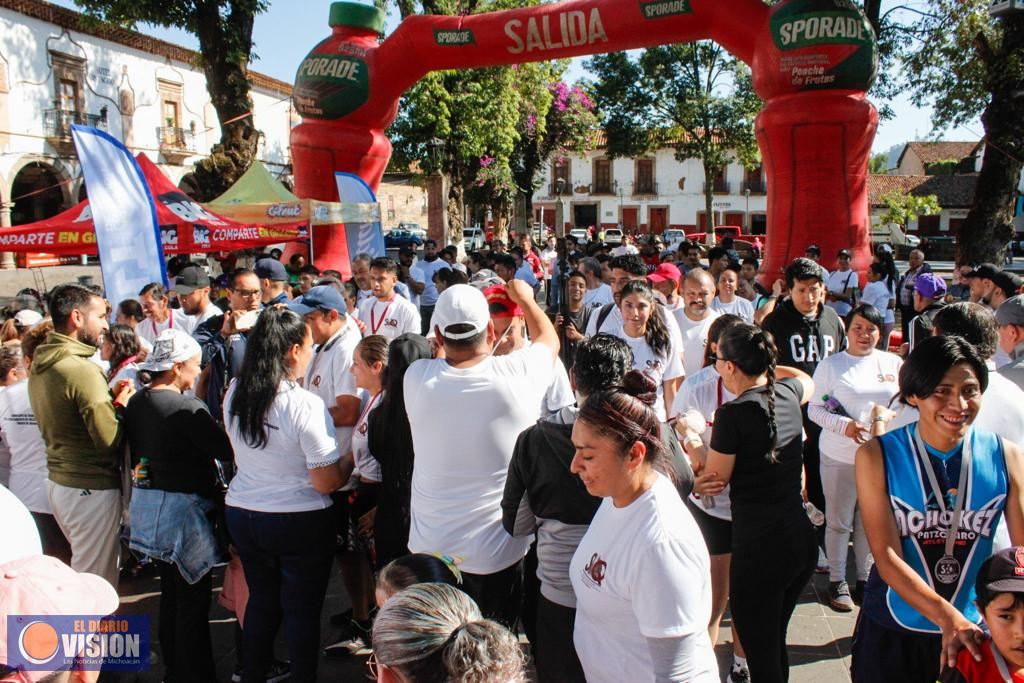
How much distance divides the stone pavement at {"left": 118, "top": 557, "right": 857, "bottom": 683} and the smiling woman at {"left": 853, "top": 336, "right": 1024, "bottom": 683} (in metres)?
1.30

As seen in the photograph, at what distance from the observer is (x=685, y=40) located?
1050 centimetres

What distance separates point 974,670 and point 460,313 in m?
1.78

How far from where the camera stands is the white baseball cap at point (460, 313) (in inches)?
103

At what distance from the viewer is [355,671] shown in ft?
11.4

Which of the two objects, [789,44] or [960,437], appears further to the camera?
[789,44]

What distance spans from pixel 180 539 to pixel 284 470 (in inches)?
24.7

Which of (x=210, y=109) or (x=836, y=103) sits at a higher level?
(x=210, y=109)

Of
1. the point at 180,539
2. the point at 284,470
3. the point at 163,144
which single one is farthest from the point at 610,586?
the point at 163,144

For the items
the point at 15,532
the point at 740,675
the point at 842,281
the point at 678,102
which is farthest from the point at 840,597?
the point at 678,102

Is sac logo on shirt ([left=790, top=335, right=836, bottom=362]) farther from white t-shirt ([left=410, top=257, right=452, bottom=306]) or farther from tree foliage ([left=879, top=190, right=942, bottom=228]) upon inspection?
tree foliage ([left=879, top=190, right=942, bottom=228])

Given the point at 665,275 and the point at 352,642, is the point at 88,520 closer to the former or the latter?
the point at 352,642

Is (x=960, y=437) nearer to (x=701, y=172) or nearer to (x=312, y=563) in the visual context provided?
(x=312, y=563)

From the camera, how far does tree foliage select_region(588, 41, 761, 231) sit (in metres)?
29.5

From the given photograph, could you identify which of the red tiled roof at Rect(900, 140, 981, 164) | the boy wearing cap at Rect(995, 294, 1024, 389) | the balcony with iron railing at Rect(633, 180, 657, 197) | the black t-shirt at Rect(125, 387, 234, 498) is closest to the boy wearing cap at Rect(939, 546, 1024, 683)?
the boy wearing cap at Rect(995, 294, 1024, 389)
